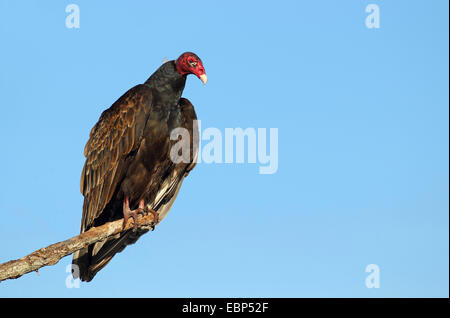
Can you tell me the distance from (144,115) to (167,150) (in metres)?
0.46

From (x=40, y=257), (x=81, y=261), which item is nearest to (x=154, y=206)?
(x=81, y=261)

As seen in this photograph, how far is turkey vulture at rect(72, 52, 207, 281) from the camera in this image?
261 inches

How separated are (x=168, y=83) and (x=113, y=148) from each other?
0.92 m

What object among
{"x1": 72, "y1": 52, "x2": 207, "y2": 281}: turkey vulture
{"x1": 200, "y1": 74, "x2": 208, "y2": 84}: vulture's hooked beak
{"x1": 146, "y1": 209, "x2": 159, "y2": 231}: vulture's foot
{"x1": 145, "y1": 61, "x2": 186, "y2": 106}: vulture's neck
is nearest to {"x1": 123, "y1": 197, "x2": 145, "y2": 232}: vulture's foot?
{"x1": 72, "y1": 52, "x2": 207, "y2": 281}: turkey vulture

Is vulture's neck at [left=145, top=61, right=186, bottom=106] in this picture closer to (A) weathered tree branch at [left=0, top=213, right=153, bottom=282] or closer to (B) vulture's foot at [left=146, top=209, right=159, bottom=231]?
(B) vulture's foot at [left=146, top=209, right=159, bottom=231]

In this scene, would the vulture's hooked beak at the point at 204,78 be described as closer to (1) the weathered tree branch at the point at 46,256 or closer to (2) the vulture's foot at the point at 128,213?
(2) the vulture's foot at the point at 128,213

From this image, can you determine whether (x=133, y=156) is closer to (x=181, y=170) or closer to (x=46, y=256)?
(x=181, y=170)

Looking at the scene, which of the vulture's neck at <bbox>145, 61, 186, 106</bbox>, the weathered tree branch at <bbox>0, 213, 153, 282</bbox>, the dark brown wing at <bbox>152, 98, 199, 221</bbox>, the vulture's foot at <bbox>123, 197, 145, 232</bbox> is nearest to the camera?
the weathered tree branch at <bbox>0, 213, 153, 282</bbox>

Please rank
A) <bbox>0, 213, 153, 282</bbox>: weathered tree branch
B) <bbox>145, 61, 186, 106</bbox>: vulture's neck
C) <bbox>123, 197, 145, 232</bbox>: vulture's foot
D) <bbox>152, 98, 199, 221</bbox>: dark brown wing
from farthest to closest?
<bbox>152, 98, 199, 221</bbox>: dark brown wing
<bbox>145, 61, 186, 106</bbox>: vulture's neck
<bbox>123, 197, 145, 232</bbox>: vulture's foot
<bbox>0, 213, 153, 282</bbox>: weathered tree branch

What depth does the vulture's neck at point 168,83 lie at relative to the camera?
269 inches

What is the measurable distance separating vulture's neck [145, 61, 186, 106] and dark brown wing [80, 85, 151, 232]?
0.14 meters

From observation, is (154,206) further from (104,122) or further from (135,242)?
(104,122)

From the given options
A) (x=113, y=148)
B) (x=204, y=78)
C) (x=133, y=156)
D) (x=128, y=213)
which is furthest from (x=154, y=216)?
(x=204, y=78)

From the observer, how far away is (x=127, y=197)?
675 centimetres
